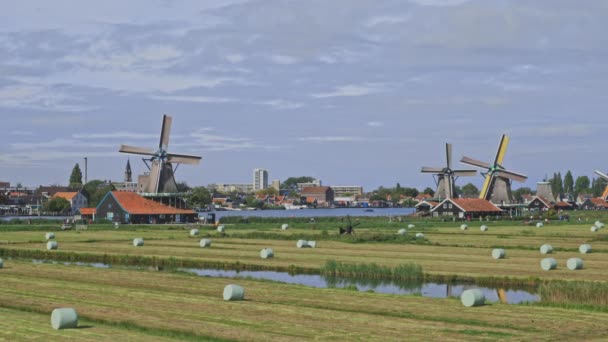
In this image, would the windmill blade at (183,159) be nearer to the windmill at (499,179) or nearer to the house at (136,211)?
the house at (136,211)

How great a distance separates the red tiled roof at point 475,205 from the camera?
12478 centimetres

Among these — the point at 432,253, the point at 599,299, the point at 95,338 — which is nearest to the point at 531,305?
the point at 599,299

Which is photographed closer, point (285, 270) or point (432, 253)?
point (285, 270)

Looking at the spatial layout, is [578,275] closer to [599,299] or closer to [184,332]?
[599,299]

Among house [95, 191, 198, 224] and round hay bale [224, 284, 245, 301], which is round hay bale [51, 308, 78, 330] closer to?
round hay bale [224, 284, 245, 301]

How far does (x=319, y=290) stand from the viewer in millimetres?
30609

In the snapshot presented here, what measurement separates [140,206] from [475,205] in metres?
50.4

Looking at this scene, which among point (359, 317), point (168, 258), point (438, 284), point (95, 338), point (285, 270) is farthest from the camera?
point (168, 258)

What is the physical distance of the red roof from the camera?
105500 mm

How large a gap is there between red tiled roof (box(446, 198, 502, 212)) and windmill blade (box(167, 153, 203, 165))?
38064 mm

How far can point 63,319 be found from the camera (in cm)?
2064

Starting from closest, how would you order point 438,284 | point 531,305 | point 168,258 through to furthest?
1. point 531,305
2. point 438,284
3. point 168,258

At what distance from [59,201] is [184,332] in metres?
170

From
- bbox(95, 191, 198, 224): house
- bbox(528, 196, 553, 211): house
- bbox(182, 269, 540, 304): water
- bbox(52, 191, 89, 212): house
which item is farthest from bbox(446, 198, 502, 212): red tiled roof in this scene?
bbox(52, 191, 89, 212): house
